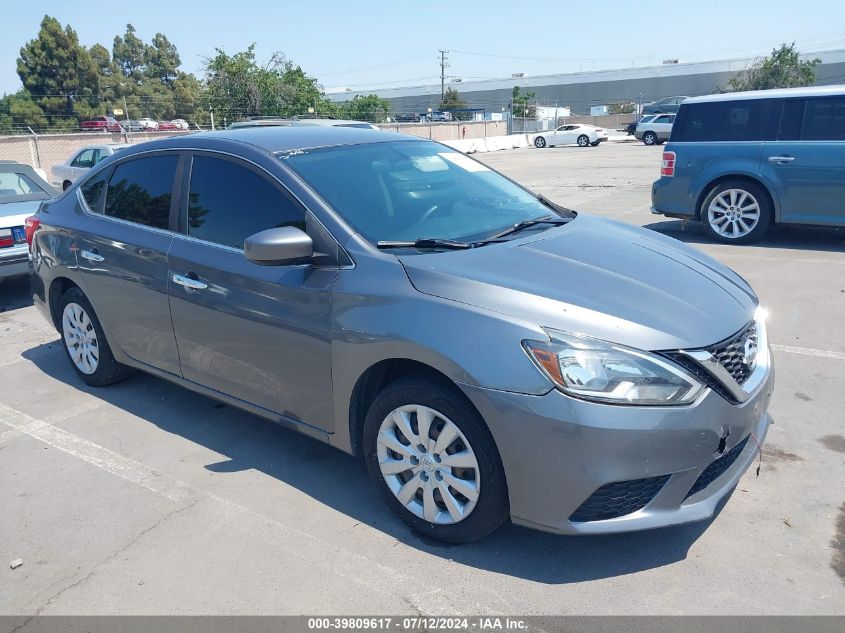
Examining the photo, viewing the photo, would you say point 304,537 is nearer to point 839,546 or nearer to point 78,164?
point 839,546

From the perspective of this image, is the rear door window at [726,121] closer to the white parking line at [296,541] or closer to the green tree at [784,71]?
the white parking line at [296,541]

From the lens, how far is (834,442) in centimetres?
402

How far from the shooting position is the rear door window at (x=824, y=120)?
8266 mm

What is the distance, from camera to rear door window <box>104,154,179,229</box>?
438cm

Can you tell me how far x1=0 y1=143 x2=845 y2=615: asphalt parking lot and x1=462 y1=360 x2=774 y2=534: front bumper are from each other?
306mm

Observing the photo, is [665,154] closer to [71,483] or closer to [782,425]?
[782,425]

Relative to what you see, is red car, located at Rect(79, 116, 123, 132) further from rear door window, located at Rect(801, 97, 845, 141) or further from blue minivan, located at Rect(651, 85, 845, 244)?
rear door window, located at Rect(801, 97, 845, 141)

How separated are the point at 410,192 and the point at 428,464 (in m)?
1.54

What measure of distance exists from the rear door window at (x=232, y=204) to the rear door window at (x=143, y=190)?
269mm

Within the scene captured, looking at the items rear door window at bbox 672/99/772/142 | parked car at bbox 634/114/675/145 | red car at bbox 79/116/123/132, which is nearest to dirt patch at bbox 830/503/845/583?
rear door window at bbox 672/99/772/142

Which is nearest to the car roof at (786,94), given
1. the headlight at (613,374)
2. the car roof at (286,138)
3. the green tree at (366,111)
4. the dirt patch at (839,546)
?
the car roof at (286,138)

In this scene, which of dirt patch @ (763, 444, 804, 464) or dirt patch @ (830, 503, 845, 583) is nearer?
dirt patch @ (830, 503, 845, 583)

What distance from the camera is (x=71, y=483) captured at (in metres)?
3.94

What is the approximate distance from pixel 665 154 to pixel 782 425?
19.5ft
